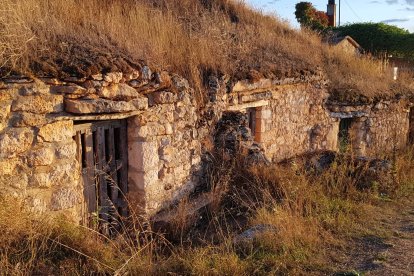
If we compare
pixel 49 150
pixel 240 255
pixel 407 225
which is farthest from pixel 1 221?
pixel 407 225

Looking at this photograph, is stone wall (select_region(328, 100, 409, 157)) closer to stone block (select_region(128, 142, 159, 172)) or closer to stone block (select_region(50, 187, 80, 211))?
stone block (select_region(128, 142, 159, 172))

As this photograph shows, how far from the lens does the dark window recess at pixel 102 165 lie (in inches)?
168

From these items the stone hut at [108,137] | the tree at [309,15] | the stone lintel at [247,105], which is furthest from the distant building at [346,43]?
the stone hut at [108,137]

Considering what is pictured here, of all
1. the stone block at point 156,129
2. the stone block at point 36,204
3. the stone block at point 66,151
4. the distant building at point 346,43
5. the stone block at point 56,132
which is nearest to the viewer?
the stone block at point 36,204

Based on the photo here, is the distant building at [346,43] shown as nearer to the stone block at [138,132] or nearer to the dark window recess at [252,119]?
the dark window recess at [252,119]

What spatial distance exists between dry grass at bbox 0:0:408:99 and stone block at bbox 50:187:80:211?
3.74 ft

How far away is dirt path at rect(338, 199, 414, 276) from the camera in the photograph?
3781 millimetres

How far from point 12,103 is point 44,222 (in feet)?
3.65

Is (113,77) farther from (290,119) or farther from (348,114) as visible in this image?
(348,114)

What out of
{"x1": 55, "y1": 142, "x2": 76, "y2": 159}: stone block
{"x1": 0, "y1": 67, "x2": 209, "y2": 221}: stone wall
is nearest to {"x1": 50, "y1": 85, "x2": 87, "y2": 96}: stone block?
{"x1": 0, "y1": 67, "x2": 209, "y2": 221}: stone wall

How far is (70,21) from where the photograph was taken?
15.9ft

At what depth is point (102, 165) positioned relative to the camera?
4.51 meters

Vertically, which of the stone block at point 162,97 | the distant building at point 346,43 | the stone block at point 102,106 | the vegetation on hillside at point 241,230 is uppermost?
the distant building at point 346,43

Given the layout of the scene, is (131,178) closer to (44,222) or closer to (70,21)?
(44,222)
